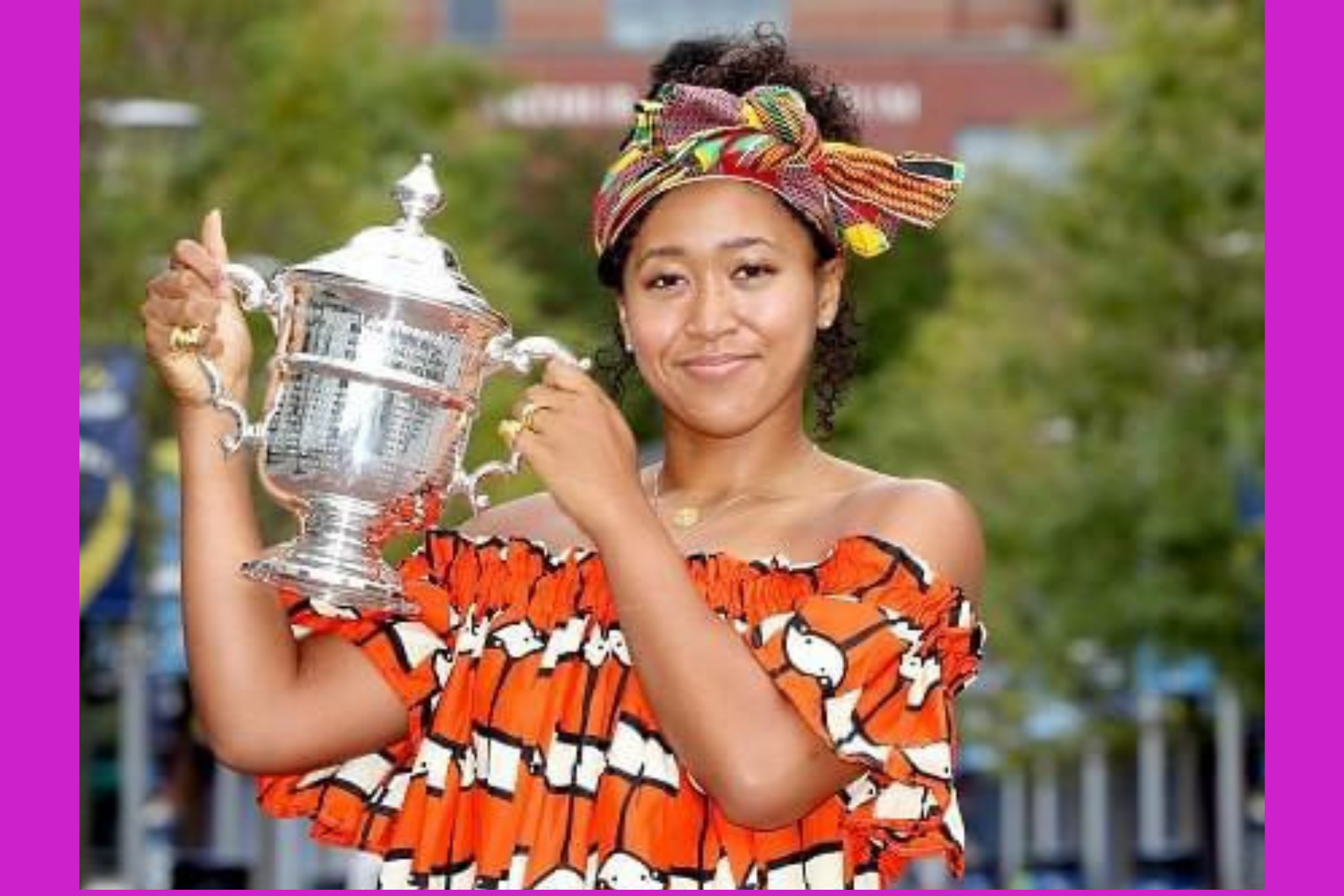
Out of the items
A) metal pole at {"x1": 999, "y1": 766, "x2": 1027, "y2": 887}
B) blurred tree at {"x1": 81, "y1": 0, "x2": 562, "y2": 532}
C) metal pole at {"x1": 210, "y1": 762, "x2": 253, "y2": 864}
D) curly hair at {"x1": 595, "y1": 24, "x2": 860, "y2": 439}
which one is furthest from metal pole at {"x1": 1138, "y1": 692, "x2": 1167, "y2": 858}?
→ curly hair at {"x1": 595, "y1": 24, "x2": 860, "y2": 439}

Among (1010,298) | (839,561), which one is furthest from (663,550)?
(1010,298)

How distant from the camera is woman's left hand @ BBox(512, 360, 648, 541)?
3.85m

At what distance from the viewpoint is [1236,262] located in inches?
1029

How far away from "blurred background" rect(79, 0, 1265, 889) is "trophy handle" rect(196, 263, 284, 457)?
8.72 m

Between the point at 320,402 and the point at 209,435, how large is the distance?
0.45 ft

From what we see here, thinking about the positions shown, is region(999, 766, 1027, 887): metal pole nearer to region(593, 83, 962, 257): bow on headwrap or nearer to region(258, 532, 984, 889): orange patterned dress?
region(593, 83, 962, 257): bow on headwrap

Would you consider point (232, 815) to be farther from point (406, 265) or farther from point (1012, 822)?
point (406, 265)

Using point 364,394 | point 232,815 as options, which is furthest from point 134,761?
point 364,394

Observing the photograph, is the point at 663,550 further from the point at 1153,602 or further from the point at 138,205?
the point at 1153,602

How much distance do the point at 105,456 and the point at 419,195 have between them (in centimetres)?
1332

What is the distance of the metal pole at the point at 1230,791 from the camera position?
116 ft

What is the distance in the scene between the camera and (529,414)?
12.8 feet

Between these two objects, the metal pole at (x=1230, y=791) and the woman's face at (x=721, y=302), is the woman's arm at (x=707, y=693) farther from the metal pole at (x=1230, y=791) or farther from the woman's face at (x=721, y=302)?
the metal pole at (x=1230, y=791)

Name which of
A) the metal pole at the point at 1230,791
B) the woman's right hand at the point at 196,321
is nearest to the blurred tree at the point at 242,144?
the metal pole at the point at 1230,791
